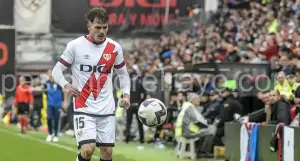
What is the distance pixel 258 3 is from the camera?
1160 inches

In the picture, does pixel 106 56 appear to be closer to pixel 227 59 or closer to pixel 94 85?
pixel 94 85

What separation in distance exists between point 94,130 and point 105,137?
0.59ft

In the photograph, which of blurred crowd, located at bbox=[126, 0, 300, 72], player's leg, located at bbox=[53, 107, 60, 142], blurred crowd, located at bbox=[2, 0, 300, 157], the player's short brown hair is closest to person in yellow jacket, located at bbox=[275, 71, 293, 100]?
blurred crowd, located at bbox=[2, 0, 300, 157]

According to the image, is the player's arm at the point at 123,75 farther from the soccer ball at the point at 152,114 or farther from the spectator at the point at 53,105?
the spectator at the point at 53,105

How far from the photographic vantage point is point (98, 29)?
10.0m

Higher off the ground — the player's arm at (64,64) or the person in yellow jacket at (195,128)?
the player's arm at (64,64)

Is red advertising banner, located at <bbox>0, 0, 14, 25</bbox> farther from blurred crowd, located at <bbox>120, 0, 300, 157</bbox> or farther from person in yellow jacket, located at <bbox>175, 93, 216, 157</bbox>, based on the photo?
person in yellow jacket, located at <bbox>175, 93, 216, 157</bbox>

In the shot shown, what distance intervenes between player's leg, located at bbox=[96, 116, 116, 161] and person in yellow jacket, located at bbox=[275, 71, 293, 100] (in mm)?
6662

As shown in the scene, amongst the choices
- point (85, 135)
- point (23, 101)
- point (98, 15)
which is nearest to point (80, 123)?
point (85, 135)

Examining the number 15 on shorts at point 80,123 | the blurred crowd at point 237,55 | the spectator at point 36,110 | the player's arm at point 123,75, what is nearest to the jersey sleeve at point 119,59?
the player's arm at point 123,75

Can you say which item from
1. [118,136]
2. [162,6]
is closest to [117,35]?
[162,6]

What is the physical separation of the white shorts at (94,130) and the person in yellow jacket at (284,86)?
667 centimetres

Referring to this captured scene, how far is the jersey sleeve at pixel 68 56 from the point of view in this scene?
1012cm

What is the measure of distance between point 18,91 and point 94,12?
17.0 meters
